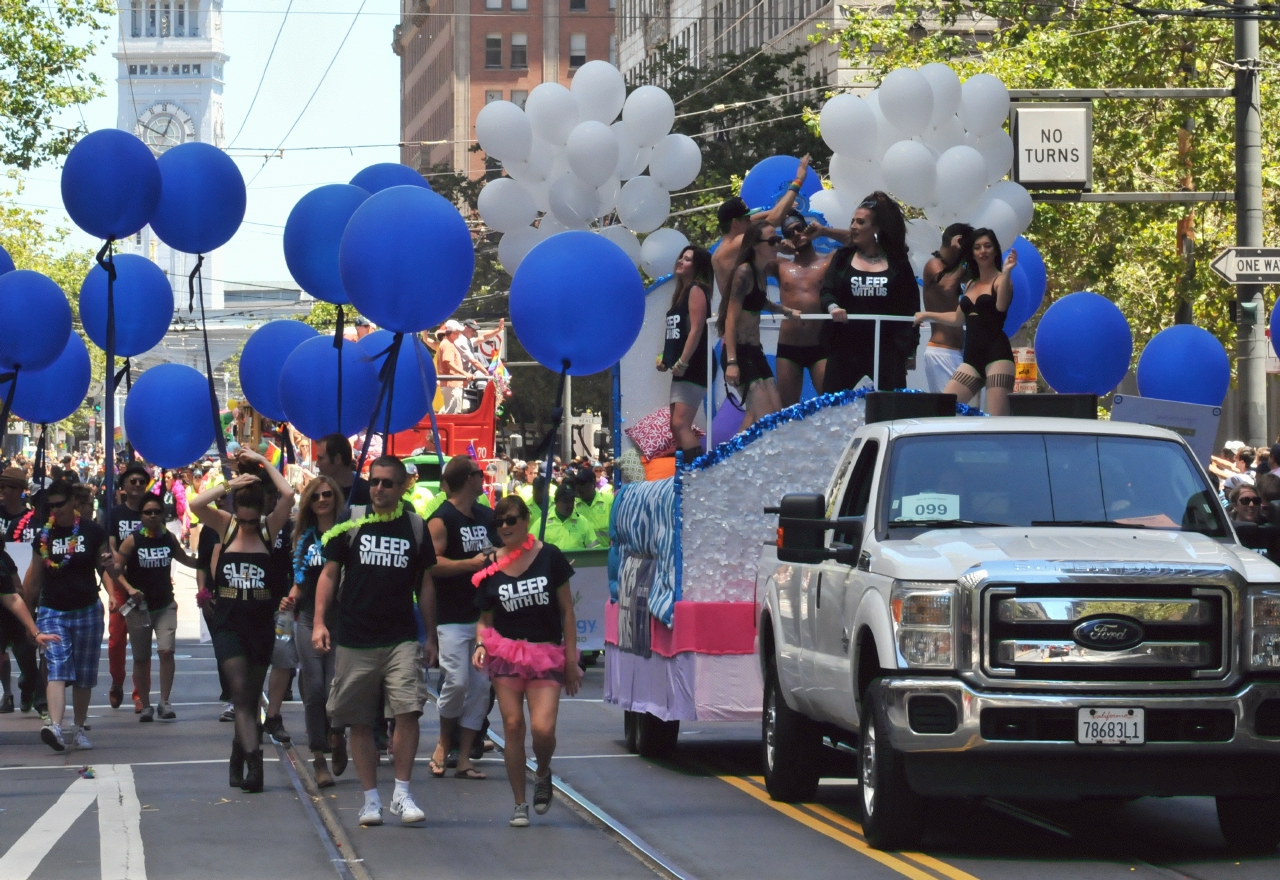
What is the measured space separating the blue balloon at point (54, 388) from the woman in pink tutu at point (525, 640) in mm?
8358

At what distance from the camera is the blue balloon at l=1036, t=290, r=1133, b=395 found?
56.6ft

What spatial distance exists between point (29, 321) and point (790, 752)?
7.68 metres

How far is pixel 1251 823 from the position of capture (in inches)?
377

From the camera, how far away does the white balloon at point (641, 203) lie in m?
19.1

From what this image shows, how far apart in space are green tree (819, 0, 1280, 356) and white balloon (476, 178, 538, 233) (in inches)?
492

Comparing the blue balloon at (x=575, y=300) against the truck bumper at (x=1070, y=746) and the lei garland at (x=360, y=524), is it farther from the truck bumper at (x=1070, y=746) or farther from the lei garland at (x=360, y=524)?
the truck bumper at (x=1070, y=746)

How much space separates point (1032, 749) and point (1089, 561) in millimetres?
847

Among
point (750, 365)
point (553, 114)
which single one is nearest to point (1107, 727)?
point (750, 365)

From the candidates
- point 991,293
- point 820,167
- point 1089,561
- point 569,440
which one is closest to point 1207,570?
point 1089,561

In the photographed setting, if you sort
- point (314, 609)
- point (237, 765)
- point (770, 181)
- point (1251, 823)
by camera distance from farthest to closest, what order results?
point (770, 181) < point (314, 609) < point (237, 765) < point (1251, 823)

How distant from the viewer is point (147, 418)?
18031 mm

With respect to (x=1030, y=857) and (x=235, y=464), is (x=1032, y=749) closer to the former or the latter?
(x=1030, y=857)

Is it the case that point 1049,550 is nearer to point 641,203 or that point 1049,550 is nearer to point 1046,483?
point 1046,483

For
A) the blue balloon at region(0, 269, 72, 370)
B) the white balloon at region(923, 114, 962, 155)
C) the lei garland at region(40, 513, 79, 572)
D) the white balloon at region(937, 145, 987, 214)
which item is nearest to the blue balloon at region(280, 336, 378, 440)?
the blue balloon at region(0, 269, 72, 370)
